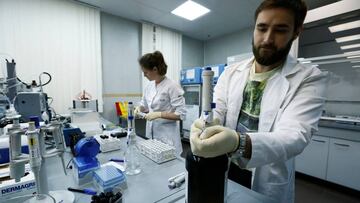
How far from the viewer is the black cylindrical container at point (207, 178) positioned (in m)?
0.49

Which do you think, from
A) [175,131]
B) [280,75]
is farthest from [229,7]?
[280,75]

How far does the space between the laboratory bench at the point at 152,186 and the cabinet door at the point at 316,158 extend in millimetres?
2050

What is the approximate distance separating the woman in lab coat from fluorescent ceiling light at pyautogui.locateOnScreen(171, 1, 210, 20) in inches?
66.6

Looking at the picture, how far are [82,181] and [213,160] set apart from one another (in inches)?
23.9

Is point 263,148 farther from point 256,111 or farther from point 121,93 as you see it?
point 121,93

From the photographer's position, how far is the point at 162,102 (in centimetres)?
180

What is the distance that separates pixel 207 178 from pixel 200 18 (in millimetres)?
3467

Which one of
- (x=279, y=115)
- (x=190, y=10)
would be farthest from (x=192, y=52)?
(x=279, y=115)

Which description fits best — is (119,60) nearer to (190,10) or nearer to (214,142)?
(190,10)

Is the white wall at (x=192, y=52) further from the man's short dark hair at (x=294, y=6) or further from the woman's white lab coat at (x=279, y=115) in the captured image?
the man's short dark hair at (x=294, y=6)

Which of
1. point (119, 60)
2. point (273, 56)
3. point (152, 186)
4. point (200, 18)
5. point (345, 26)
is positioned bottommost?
point (152, 186)

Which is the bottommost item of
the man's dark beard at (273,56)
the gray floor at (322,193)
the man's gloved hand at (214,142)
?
the gray floor at (322,193)

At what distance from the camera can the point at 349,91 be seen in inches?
97.0

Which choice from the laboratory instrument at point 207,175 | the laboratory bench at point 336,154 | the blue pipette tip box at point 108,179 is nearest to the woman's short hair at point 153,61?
the blue pipette tip box at point 108,179
